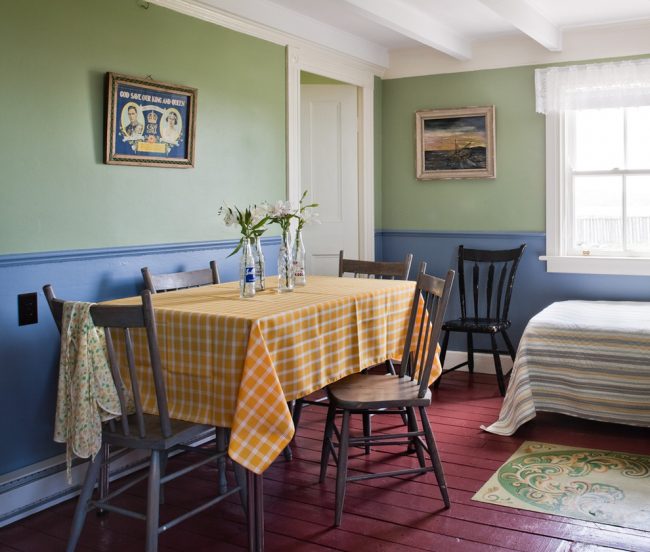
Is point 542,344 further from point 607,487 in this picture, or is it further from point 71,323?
point 71,323

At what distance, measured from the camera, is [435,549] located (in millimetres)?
2701

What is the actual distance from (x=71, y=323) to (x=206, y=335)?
447 millimetres

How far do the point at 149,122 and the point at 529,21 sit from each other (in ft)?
7.60

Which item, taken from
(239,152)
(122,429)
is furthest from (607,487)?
(239,152)

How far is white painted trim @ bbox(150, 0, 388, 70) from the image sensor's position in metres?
3.95

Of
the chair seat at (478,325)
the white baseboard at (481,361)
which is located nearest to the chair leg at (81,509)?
the chair seat at (478,325)

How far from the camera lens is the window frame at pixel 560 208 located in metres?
5.17

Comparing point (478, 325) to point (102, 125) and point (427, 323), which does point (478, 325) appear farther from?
point (102, 125)

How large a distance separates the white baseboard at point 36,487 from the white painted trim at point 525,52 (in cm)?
376

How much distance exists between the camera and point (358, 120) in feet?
18.2

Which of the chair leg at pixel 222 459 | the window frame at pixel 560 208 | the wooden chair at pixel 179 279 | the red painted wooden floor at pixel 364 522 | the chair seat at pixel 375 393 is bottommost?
the red painted wooden floor at pixel 364 522

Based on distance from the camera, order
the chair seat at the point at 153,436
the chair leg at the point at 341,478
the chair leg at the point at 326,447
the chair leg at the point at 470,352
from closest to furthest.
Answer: the chair seat at the point at 153,436
the chair leg at the point at 341,478
the chair leg at the point at 326,447
the chair leg at the point at 470,352

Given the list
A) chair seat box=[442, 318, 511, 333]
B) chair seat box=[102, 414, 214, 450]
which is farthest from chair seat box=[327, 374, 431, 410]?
chair seat box=[442, 318, 511, 333]

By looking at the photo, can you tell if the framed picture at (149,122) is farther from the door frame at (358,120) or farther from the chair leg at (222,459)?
the chair leg at (222,459)
